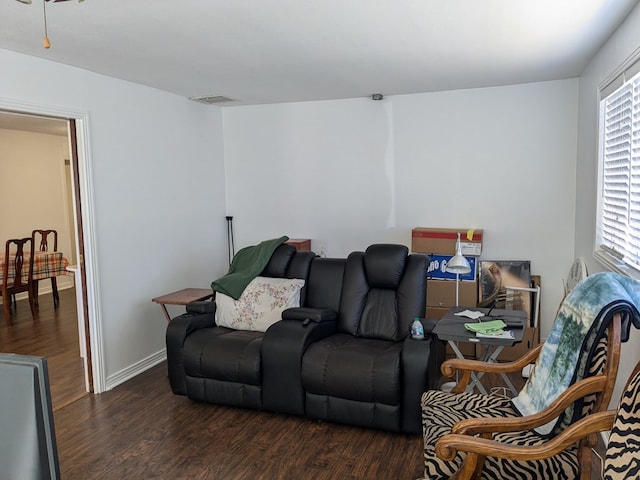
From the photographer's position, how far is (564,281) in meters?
4.55

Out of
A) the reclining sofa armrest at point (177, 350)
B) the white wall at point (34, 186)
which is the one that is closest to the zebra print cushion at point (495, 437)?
the reclining sofa armrest at point (177, 350)

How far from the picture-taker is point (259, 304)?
13.0ft

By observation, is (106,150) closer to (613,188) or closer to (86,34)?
(86,34)

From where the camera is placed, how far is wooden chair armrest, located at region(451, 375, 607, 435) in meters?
1.95

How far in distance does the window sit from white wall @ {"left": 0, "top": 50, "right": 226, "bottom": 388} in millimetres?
3526

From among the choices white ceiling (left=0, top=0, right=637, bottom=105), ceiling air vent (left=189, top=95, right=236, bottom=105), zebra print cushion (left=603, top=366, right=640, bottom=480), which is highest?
ceiling air vent (left=189, top=95, right=236, bottom=105)

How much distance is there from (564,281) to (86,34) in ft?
13.6

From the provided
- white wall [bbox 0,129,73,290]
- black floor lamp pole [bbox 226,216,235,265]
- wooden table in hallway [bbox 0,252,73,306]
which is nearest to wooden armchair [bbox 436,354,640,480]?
black floor lamp pole [bbox 226,216,235,265]

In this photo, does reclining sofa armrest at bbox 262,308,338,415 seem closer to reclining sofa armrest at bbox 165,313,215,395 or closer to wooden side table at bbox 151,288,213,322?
reclining sofa armrest at bbox 165,313,215,395

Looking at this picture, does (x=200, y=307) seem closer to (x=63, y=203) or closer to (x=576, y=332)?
(x=576, y=332)

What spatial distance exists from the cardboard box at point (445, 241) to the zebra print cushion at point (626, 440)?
309 cm

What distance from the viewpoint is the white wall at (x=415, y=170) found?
4.62m

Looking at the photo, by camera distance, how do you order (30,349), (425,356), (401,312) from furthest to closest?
1. (30,349)
2. (401,312)
3. (425,356)

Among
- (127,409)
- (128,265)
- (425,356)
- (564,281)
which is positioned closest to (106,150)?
(128,265)
